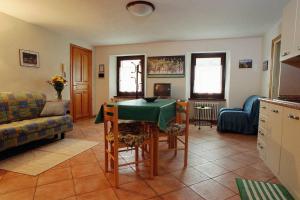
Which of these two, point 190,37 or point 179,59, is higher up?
point 190,37

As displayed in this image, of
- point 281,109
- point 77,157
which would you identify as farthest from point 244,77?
point 77,157

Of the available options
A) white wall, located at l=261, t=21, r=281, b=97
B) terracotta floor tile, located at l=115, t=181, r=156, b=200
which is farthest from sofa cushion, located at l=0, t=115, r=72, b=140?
white wall, located at l=261, t=21, r=281, b=97

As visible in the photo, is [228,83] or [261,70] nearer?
[261,70]

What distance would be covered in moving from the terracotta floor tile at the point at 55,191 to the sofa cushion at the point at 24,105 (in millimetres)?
1781

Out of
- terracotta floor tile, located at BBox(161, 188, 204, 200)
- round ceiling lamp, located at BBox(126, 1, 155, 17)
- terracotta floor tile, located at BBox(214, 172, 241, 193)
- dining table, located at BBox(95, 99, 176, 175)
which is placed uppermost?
round ceiling lamp, located at BBox(126, 1, 155, 17)

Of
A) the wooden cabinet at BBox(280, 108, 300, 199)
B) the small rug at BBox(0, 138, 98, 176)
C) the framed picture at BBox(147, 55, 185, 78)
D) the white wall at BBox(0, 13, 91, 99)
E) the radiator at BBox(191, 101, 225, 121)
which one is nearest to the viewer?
the wooden cabinet at BBox(280, 108, 300, 199)

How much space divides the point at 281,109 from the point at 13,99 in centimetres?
386

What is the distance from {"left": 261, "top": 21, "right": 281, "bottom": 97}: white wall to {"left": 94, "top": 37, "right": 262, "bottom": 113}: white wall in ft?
0.79

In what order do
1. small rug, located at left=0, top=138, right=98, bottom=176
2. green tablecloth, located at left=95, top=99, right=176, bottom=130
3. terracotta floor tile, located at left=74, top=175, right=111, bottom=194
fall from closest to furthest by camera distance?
terracotta floor tile, located at left=74, top=175, right=111, bottom=194
green tablecloth, located at left=95, top=99, right=176, bottom=130
small rug, located at left=0, top=138, right=98, bottom=176

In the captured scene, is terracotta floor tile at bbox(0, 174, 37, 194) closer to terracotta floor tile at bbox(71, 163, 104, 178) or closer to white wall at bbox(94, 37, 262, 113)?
terracotta floor tile at bbox(71, 163, 104, 178)

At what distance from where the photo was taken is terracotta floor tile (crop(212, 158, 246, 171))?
2.35m

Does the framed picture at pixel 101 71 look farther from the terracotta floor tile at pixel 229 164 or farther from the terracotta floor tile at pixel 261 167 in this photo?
the terracotta floor tile at pixel 261 167

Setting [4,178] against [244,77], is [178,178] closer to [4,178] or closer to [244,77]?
[4,178]

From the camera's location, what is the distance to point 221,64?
16.8 ft
